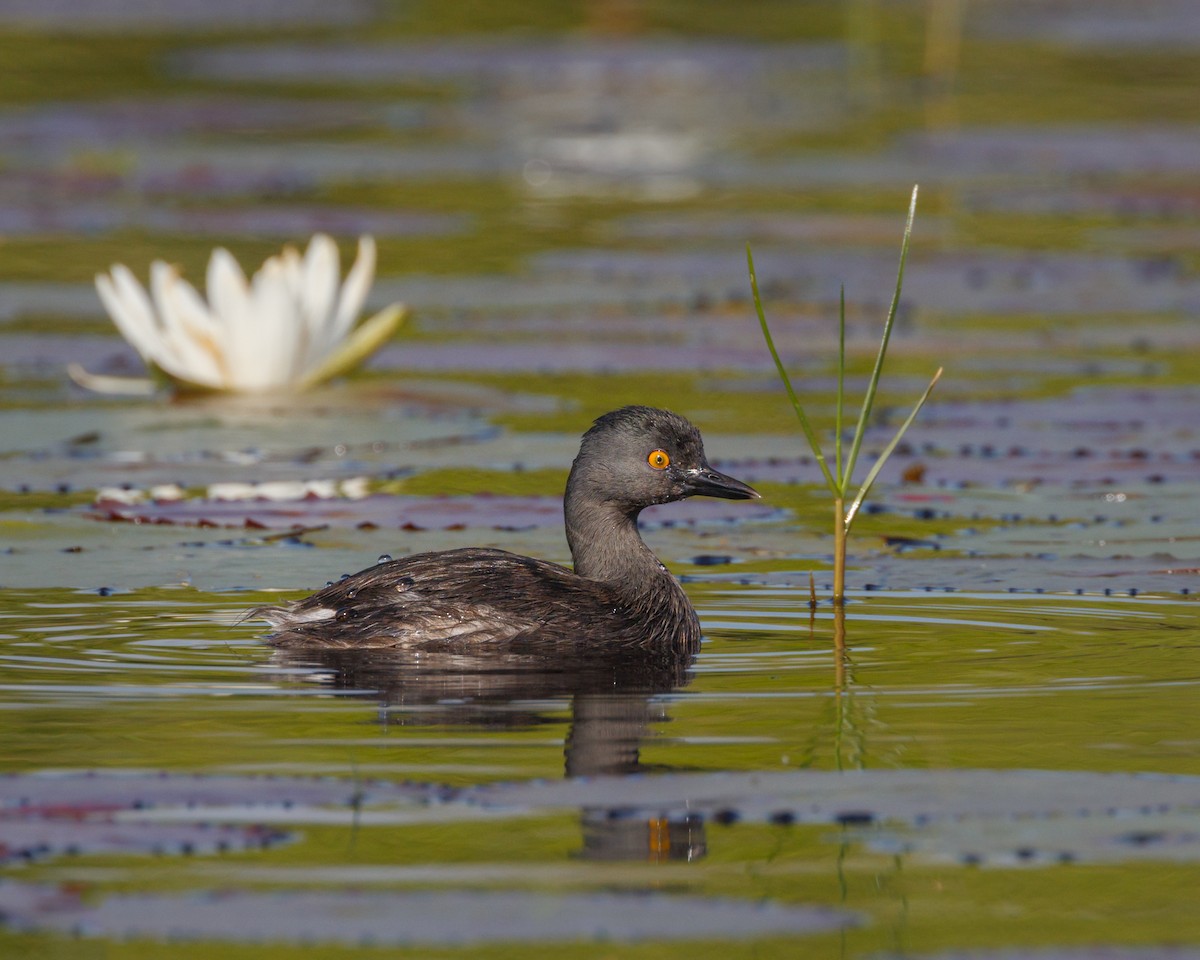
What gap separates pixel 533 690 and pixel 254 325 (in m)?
5.10

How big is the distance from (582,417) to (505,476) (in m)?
1.16

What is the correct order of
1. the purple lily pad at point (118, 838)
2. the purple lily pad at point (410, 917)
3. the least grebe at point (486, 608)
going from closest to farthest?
the purple lily pad at point (410, 917)
the purple lily pad at point (118, 838)
the least grebe at point (486, 608)

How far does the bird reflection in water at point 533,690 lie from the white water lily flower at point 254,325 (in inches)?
173

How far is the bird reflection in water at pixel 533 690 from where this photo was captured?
5.19m

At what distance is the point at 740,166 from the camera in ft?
62.4

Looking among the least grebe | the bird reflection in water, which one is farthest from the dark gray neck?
the bird reflection in water

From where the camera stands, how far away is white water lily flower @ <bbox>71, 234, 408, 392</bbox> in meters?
10.6

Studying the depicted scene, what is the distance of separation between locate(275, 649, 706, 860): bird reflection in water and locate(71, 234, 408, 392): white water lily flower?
14.4 feet

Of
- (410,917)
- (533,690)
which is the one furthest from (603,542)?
(410,917)

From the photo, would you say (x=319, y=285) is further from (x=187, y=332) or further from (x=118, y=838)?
(x=118, y=838)

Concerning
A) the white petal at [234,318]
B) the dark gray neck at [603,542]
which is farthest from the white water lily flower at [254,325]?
the dark gray neck at [603,542]

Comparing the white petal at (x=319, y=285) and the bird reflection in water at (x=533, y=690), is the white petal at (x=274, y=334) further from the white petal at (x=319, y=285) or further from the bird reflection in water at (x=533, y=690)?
the bird reflection in water at (x=533, y=690)

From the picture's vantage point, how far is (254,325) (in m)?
10.8

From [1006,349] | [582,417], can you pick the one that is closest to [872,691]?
[582,417]
